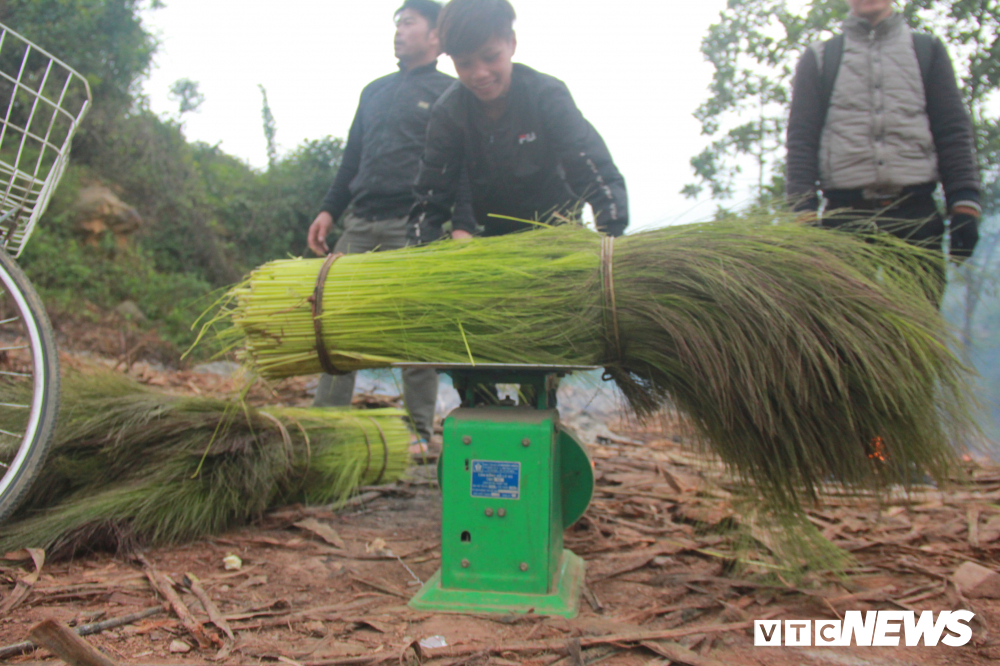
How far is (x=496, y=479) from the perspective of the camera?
179cm

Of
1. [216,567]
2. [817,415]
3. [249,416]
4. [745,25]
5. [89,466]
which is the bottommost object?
[216,567]

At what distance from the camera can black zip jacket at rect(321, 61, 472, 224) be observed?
343 cm

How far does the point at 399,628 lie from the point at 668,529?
49.4 inches

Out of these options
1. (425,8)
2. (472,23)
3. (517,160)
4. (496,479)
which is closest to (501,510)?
(496,479)

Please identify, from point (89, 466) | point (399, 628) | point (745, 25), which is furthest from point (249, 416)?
point (745, 25)

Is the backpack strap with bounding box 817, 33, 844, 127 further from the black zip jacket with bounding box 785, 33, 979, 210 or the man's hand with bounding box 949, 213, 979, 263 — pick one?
the man's hand with bounding box 949, 213, 979, 263

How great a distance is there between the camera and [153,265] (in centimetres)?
1248

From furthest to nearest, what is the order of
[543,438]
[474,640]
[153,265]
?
[153,265] → [543,438] → [474,640]

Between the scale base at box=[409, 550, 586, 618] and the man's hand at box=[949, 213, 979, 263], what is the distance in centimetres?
191

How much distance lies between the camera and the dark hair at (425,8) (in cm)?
350

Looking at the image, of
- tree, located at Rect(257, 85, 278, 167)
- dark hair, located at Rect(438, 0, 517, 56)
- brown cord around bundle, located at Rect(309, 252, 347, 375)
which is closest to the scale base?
brown cord around bundle, located at Rect(309, 252, 347, 375)

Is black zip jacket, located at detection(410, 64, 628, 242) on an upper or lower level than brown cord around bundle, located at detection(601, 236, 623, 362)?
upper

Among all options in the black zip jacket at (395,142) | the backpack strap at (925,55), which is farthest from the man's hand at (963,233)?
the black zip jacket at (395,142)

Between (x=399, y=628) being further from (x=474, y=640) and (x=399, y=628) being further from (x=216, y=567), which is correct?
(x=216, y=567)
